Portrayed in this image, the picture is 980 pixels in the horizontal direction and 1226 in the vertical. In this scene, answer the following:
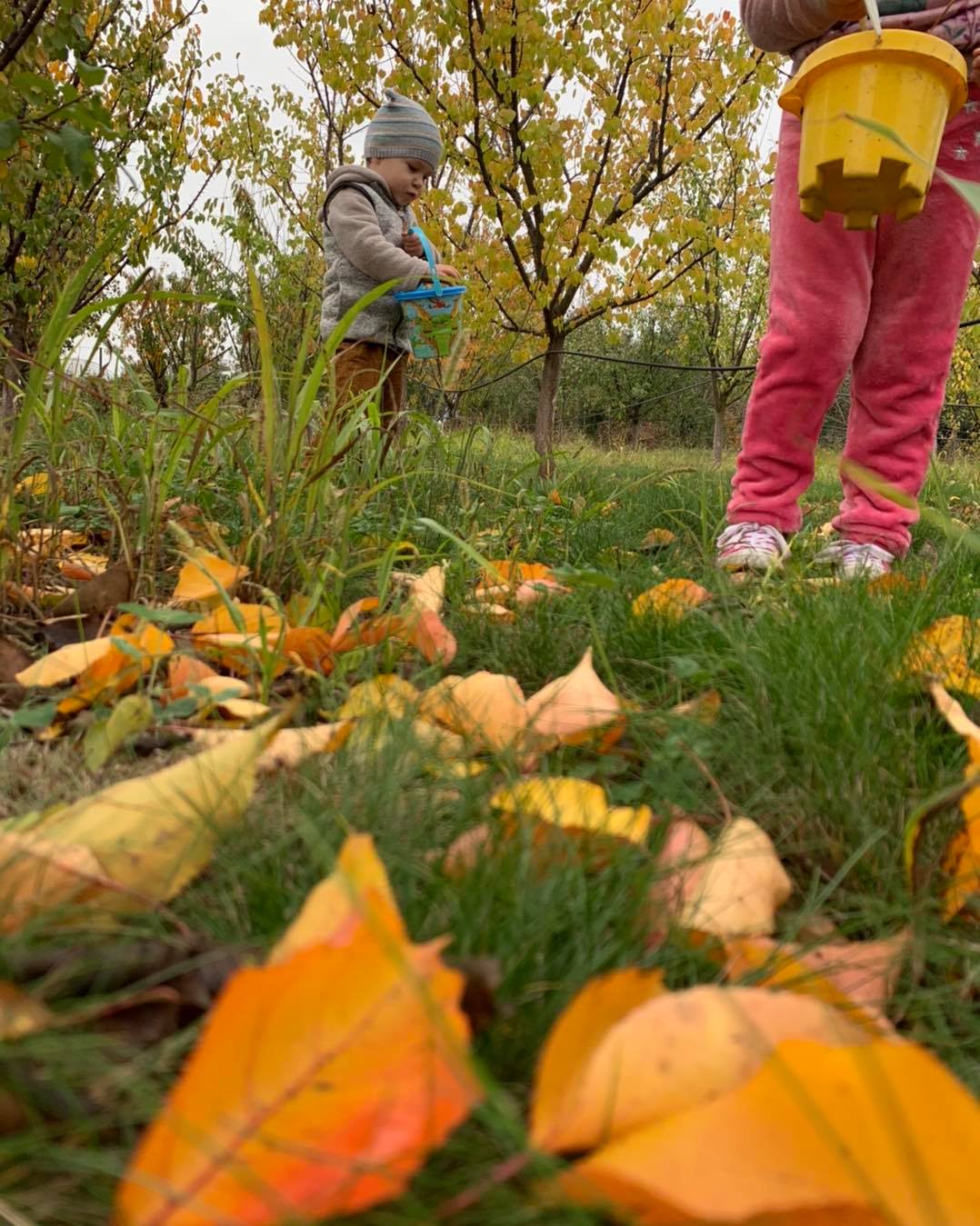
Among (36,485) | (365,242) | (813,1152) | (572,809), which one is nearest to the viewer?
(813,1152)

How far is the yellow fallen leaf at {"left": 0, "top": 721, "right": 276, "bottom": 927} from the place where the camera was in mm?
613

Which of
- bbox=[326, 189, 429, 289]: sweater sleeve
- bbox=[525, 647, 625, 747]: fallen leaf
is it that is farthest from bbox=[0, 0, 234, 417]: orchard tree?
bbox=[525, 647, 625, 747]: fallen leaf

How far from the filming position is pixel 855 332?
2064 millimetres

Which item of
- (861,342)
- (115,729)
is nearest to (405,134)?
(861,342)

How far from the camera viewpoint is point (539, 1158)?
41 centimetres

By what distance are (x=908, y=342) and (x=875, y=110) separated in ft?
2.61

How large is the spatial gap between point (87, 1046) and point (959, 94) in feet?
5.89

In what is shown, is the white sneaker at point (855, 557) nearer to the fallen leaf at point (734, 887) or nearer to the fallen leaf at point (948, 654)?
the fallen leaf at point (948, 654)

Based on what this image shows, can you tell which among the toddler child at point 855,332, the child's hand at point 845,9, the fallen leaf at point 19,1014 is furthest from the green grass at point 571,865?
the child's hand at point 845,9

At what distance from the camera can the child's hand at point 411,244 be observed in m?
4.25

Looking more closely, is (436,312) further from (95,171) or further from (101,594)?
(101,594)

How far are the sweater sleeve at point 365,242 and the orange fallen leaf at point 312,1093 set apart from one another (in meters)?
3.63

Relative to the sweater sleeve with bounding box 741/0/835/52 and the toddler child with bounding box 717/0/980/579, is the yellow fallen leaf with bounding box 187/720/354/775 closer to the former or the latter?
the toddler child with bounding box 717/0/980/579

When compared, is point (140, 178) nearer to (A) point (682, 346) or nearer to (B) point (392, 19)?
(B) point (392, 19)
